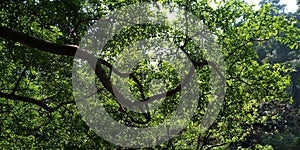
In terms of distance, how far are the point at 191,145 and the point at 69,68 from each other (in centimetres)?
663

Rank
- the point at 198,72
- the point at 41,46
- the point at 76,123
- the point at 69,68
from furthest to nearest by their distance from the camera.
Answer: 1. the point at 76,123
2. the point at 69,68
3. the point at 198,72
4. the point at 41,46

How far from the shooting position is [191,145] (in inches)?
538

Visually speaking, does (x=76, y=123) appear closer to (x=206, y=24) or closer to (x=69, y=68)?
(x=69, y=68)

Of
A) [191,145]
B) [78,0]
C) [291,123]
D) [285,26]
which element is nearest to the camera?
[78,0]

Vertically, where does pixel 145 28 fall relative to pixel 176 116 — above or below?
above

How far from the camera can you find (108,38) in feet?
28.2

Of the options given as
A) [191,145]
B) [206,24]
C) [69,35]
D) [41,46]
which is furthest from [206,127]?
[41,46]

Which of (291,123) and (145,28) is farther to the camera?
(291,123)

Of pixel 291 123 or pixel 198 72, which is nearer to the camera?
pixel 198 72

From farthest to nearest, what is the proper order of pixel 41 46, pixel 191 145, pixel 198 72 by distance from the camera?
pixel 191 145 → pixel 198 72 → pixel 41 46

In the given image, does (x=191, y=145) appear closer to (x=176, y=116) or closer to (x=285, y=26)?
(x=176, y=116)

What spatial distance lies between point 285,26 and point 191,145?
7139 millimetres

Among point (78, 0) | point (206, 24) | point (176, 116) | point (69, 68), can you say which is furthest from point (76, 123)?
point (78, 0)

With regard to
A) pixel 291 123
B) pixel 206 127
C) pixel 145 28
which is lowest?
pixel 291 123
